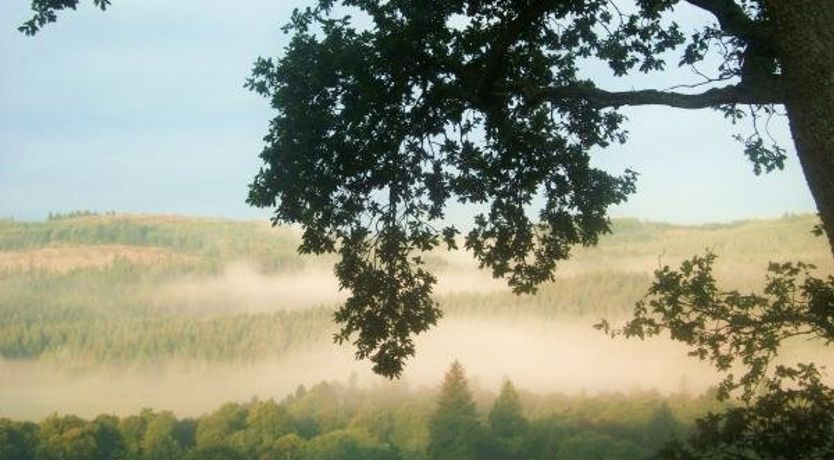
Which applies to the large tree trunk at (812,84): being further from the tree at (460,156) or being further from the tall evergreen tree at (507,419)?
the tall evergreen tree at (507,419)

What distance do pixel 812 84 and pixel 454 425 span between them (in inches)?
6341

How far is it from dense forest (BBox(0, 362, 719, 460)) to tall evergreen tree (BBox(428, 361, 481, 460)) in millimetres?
197

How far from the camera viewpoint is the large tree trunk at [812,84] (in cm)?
760

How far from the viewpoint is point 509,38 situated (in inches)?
455

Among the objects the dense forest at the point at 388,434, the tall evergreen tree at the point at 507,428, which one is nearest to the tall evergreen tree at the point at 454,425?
the dense forest at the point at 388,434

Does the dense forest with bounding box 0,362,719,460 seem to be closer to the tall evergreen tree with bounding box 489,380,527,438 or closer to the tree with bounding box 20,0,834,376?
the tall evergreen tree with bounding box 489,380,527,438

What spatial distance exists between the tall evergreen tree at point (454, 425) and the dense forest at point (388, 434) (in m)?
0.20

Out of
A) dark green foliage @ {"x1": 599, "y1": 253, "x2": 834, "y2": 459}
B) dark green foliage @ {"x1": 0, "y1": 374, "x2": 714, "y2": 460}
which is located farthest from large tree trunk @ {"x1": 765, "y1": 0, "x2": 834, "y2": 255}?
dark green foliage @ {"x1": 0, "y1": 374, "x2": 714, "y2": 460}

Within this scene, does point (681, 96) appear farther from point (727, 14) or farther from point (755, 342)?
point (755, 342)

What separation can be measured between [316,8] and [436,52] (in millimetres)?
2445

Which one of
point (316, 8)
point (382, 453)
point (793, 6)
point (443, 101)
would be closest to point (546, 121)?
point (443, 101)

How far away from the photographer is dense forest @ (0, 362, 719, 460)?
15988 cm

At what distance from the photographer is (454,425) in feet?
538

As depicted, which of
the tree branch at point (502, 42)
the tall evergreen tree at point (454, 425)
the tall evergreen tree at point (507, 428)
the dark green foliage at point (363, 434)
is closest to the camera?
the tree branch at point (502, 42)
